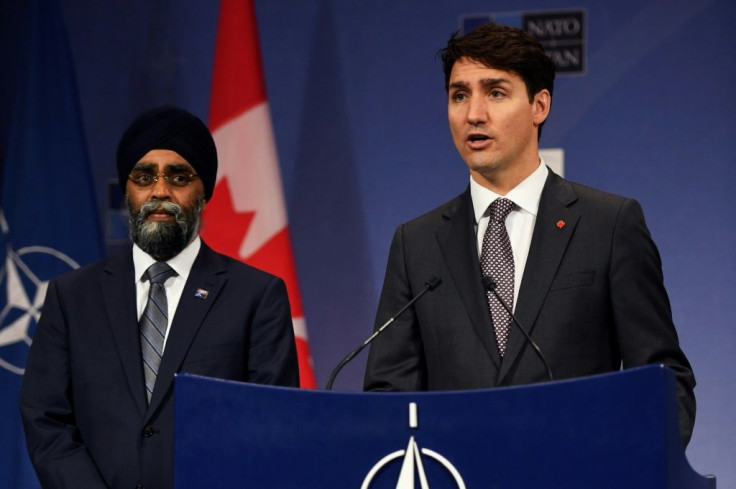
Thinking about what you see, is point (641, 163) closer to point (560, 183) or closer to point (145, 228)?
point (560, 183)

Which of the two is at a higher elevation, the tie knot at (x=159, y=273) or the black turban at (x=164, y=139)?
the black turban at (x=164, y=139)

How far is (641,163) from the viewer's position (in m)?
4.40

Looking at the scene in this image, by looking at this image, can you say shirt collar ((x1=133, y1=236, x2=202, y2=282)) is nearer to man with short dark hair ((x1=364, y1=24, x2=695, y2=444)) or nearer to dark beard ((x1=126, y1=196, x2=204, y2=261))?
dark beard ((x1=126, y1=196, x2=204, y2=261))

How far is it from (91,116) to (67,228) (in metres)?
0.71

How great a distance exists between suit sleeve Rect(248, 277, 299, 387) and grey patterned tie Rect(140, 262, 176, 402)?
24 centimetres

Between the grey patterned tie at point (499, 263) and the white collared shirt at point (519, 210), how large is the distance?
0.05ft

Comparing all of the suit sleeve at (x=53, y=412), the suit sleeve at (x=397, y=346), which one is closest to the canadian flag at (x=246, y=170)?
the suit sleeve at (x=53, y=412)

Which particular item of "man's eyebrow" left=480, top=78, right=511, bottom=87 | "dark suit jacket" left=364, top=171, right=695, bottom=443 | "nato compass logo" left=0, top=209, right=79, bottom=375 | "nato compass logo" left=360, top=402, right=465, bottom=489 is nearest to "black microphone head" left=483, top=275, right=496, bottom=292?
"dark suit jacket" left=364, top=171, right=695, bottom=443

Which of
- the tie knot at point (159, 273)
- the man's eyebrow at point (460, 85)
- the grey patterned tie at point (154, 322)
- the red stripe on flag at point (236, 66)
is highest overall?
the red stripe on flag at point (236, 66)

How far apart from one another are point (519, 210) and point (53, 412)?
127cm

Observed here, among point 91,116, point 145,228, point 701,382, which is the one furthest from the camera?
point 91,116

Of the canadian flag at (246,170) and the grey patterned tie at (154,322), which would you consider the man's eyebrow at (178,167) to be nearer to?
the grey patterned tie at (154,322)

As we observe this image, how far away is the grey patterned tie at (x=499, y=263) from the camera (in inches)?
94.0

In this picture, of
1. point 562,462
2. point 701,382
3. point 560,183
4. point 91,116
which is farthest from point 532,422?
point 91,116
